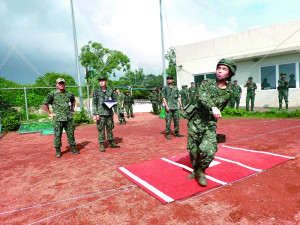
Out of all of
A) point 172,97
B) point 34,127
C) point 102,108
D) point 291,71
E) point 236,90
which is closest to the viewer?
point 102,108

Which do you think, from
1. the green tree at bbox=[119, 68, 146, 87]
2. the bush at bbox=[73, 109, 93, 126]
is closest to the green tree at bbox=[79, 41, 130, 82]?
the green tree at bbox=[119, 68, 146, 87]

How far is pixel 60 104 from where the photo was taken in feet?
17.3

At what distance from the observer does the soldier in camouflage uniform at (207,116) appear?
2.87 meters

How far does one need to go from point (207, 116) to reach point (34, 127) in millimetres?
9985

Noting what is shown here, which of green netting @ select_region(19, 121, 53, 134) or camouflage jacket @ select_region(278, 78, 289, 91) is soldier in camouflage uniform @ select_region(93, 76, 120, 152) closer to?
green netting @ select_region(19, 121, 53, 134)

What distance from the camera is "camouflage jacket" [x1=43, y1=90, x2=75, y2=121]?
5227mm

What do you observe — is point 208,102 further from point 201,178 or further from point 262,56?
point 262,56

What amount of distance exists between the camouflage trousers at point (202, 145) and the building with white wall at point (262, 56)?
39.1 ft

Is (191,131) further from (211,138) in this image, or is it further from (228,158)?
(228,158)

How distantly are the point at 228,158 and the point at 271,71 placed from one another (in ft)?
40.9

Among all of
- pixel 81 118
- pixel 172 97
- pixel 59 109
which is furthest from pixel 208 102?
pixel 81 118

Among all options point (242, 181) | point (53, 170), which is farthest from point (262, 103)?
point (53, 170)

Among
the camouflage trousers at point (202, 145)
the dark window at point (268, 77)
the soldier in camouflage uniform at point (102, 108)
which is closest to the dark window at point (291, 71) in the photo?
the dark window at point (268, 77)

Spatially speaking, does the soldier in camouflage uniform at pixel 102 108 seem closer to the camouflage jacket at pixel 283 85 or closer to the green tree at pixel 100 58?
the camouflage jacket at pixel 283 85
